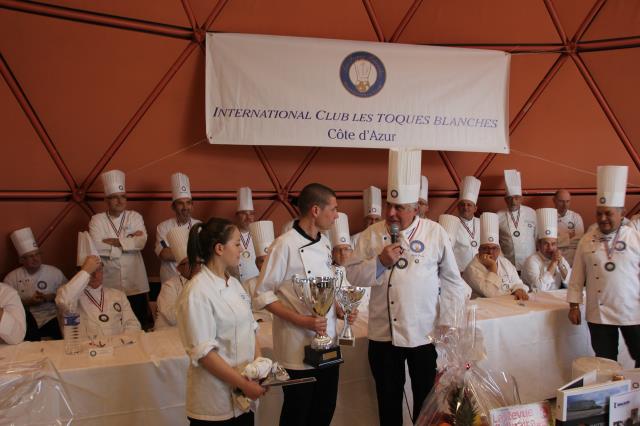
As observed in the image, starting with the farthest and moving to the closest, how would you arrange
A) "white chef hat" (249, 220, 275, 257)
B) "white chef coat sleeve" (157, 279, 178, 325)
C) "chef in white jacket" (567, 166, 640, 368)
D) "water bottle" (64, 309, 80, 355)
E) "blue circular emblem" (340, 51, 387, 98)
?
"blue circular emblem" (340, 51, 387, 98) → "white chef hat" (249, 220, 275, 257) → "white chef coat sleeve" (157, 279, 178, 325) → "chef in white jacket" (567, 166, 640, 368) → "water bottle" (64, 309, 80, 355)

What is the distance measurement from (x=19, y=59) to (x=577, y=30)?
19.0 feet

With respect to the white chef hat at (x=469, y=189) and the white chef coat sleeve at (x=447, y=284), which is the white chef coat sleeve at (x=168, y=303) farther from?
the white chef hat at (x=469, y=189)

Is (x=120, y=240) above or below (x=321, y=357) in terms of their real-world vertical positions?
above

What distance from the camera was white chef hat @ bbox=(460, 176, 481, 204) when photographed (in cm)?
548

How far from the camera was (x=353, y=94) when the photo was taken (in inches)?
198

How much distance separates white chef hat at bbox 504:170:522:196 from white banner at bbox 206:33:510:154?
0.93 feet

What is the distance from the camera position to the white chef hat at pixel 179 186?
15.2 feet

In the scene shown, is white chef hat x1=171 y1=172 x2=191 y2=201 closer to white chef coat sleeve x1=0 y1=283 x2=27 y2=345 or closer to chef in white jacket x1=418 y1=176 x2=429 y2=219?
white chef coat sleeve x1=0 y1=283 x2=27 y2=345

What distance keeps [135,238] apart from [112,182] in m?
0.51

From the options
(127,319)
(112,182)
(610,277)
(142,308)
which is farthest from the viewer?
(142,308)

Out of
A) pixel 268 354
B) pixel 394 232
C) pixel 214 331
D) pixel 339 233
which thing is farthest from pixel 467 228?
pixel 214 331

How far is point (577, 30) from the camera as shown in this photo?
6137 millimetres

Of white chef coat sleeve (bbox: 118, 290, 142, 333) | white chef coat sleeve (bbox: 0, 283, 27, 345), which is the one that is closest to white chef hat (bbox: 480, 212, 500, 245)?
white chef coat sleeve (bbox: 118, 290, 142, 333)

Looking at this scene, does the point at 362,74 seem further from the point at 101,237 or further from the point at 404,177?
the point at 101,237
